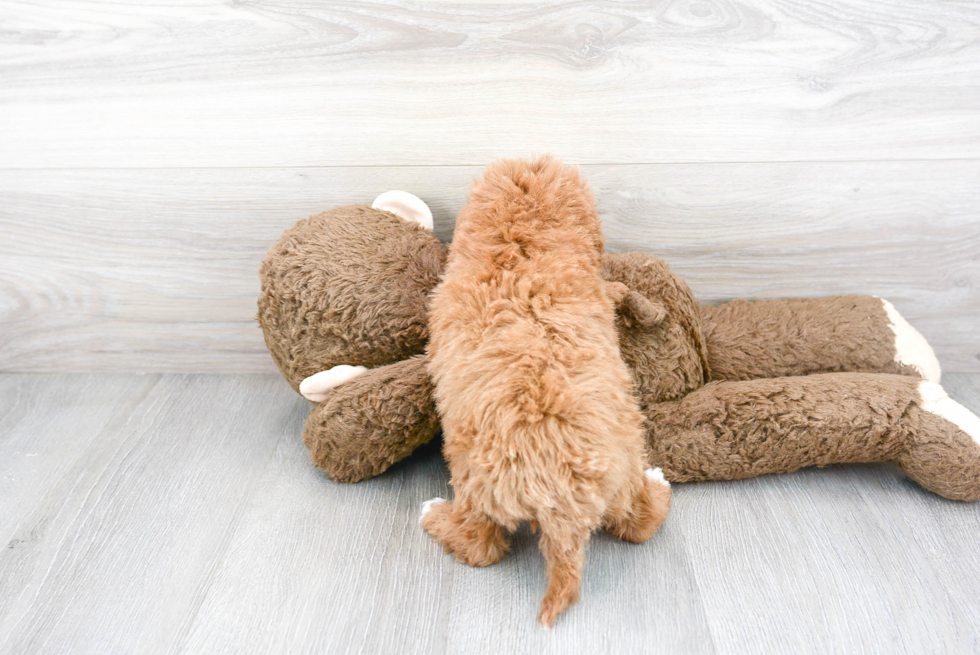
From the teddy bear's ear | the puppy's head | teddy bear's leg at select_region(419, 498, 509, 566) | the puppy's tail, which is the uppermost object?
the puppy's head

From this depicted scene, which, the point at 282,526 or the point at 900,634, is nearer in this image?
the point at 900,634

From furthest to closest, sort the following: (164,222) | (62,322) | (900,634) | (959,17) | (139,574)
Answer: (62,322) < (164,222) < (959,17) < (139,574) < (900,634)

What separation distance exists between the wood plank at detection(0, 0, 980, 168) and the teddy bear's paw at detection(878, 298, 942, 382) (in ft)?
0.87

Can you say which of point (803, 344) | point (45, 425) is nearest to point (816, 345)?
point (803, 344)

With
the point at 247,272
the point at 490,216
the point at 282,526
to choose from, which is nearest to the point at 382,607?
the point at 282,526

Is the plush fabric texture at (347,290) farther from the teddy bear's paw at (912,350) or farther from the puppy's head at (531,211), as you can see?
the teddy bear's paw at (912,350)

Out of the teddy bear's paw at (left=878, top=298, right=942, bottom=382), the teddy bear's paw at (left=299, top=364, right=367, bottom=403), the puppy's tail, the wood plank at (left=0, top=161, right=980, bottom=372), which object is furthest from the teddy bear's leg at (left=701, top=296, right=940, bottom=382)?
the teddy bear's paw at (left=299, top=364, right=367, bottom=403)

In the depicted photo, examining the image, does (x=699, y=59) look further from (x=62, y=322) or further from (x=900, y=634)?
(x=62, y=322)

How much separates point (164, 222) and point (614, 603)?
3.05ft

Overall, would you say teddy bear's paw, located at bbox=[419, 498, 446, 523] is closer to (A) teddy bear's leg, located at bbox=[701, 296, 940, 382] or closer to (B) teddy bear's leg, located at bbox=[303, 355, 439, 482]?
(B) teddy bear's leg, located at bbox=[303, 355, 439, 482]

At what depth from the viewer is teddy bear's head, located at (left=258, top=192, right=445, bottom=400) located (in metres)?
0.91

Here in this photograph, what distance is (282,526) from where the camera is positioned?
0.89 metres

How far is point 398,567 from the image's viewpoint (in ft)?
2.68

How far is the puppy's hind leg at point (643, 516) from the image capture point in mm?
811
